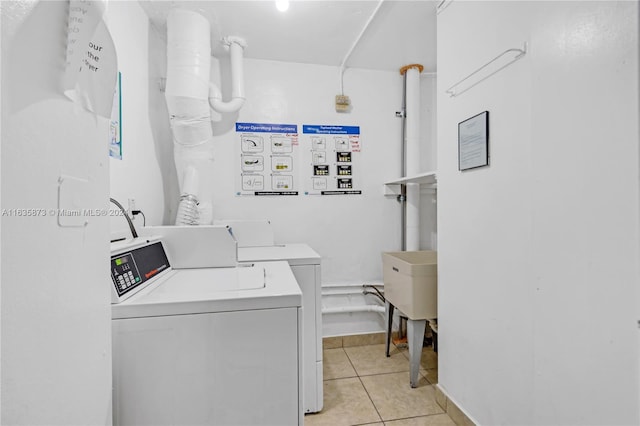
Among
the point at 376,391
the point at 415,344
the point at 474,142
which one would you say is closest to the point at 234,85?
the point at 474,142

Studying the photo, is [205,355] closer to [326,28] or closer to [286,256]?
[286,256]

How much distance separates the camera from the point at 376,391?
189cm

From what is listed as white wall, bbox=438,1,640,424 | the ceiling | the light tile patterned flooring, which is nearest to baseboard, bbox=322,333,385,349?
the light tile patterned flooring

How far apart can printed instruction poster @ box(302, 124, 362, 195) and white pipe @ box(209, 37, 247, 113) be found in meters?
0.59

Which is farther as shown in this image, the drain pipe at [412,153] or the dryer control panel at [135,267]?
the drain pipe at [412,153]

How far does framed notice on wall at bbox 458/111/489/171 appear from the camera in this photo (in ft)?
4.37

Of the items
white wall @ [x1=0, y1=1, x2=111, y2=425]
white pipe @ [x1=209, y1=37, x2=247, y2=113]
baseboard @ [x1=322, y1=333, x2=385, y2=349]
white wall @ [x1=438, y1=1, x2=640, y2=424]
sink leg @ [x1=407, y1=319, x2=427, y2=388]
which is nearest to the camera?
white wall @ [x1=0, y1=1, x2=111, y2=425]

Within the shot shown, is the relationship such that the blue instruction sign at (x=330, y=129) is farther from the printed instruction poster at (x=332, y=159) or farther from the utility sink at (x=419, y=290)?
the utility sink at (x=419, y=290)

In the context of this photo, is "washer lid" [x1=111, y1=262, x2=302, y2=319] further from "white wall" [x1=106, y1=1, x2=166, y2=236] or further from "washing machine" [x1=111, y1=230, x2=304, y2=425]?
"white wall" [x1=106, y1=1, x2=166, y2=236]

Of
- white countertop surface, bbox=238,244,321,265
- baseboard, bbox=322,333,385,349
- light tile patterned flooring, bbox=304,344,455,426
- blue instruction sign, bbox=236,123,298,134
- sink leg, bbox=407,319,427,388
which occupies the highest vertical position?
blue instruction sign, bbox=236,123,298,134

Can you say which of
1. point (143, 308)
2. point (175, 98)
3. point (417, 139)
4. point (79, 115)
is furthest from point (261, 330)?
point (417, 139)

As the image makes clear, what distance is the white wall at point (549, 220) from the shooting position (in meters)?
0.84

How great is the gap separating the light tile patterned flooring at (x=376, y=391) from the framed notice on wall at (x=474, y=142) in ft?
4.49

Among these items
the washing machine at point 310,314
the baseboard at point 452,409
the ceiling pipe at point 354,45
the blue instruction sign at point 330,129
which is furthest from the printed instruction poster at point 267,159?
the baseboard at point 452,409
